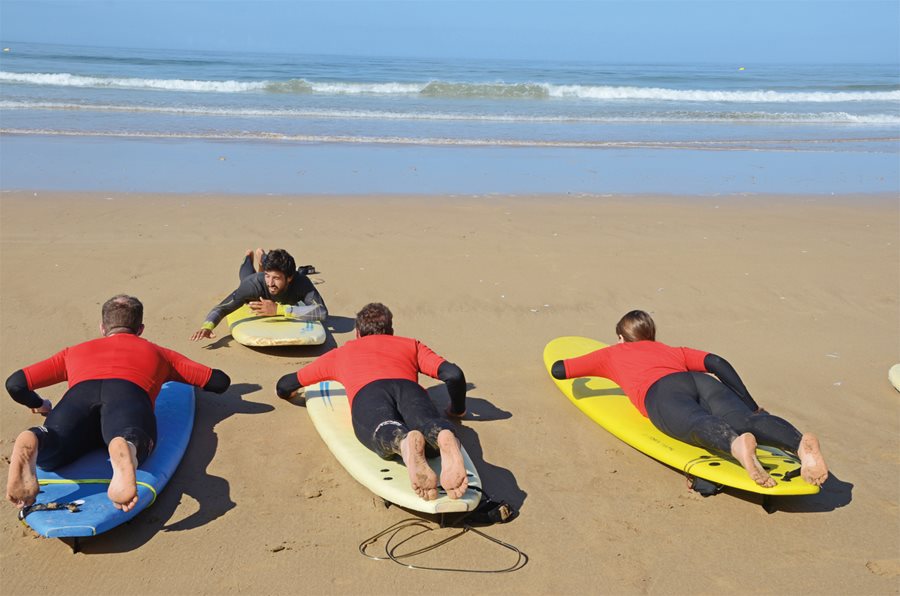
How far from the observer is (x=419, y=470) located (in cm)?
439

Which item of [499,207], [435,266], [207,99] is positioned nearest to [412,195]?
[499,207]

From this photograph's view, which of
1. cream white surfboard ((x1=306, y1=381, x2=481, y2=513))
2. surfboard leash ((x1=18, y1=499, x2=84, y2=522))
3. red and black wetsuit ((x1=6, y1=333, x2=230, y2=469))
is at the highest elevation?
red and black wetsuit ((x1=6, y1=333, x2=230, y2=469))

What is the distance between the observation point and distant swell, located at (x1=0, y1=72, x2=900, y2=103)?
1260 inches

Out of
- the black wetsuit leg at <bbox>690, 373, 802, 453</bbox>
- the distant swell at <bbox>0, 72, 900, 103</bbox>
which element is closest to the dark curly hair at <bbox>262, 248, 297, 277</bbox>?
the black wetsuit leg at <bbox>690, 373, 802, 453</bbox>

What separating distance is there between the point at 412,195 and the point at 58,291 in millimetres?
5989

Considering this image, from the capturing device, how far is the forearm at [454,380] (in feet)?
18.0

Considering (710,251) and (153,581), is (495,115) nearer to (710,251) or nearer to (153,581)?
(710,251)

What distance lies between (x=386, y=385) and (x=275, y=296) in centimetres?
255

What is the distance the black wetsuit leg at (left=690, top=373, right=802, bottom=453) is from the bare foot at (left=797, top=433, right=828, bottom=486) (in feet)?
0.58

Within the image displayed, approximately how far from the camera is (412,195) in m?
13.0

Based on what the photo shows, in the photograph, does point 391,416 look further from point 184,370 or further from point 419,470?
point 184,370

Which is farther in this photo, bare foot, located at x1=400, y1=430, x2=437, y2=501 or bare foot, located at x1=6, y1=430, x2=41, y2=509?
bare foot, located at x1=400, y1=430, x2=437, y2=501

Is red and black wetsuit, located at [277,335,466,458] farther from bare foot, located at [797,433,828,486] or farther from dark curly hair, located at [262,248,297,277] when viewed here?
bare foot, located at [797,433,828,486]

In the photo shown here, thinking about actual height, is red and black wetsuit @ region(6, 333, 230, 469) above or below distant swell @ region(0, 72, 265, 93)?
below
